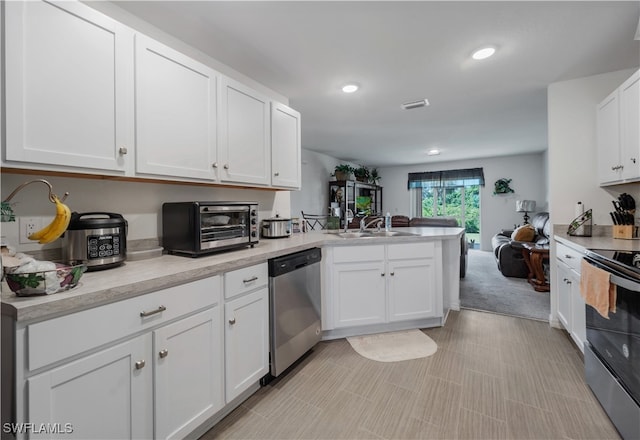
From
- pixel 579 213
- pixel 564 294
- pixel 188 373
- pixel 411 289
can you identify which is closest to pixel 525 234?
pixel 579 213

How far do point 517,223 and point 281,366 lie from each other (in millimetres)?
7270

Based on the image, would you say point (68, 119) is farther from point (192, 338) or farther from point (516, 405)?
point (516, 405)

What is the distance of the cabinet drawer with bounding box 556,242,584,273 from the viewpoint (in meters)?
2.04

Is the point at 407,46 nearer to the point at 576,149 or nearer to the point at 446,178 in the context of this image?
the point at 576,149

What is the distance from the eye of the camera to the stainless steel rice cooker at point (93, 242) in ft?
4.27

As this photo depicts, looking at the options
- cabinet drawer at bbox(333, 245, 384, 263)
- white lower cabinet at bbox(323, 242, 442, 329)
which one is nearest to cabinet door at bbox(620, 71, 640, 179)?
white lower cabinet at bbox(323, 242, 442, 329)

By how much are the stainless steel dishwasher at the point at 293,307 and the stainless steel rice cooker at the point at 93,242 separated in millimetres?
852

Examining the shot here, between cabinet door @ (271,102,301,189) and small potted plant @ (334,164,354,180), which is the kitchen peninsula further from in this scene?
small potted plant @ (334,164,354,180)

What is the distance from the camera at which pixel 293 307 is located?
2.04m

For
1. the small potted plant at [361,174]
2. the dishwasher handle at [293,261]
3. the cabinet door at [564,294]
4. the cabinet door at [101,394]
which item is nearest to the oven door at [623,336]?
the cabinet door at [564,294]

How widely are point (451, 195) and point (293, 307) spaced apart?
23.1 feet

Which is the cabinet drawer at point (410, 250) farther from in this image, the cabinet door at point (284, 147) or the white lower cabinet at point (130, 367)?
the white lower cabinet at point (130, 367)

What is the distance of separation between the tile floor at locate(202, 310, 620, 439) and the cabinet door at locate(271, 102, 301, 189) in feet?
4.96

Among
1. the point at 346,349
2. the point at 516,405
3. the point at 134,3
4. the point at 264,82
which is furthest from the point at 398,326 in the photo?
the point at 134,3
